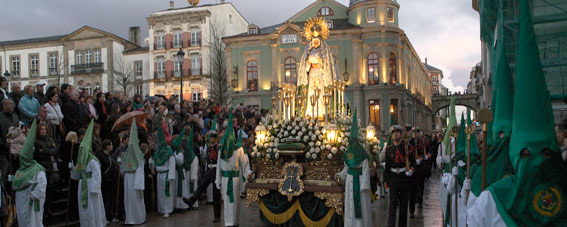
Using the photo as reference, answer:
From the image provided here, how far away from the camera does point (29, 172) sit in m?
8.35

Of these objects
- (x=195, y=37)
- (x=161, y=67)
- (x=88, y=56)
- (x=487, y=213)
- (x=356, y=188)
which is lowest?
(x=356, y=188)

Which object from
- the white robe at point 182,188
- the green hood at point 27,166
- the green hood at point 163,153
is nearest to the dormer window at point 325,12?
the white robe at point 182,188

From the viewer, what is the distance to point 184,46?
45219 millimetres

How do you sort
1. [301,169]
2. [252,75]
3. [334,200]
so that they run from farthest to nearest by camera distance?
[252,75], [301,169], [334,200]

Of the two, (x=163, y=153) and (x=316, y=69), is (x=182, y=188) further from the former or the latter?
(x=316, y=69)

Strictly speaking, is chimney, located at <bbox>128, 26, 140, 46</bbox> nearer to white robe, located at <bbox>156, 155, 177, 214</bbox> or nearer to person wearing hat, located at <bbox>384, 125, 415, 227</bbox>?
white robe, located at <bbox>156, 155, 177, 214</bbox>

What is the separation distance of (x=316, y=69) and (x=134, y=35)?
44.0m

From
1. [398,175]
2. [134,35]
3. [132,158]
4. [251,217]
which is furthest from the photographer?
[134,35]

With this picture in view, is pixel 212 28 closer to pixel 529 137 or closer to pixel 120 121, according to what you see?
pixel 120 121

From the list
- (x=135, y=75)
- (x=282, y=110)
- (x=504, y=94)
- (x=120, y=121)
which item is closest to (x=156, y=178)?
(x=120, y=121)

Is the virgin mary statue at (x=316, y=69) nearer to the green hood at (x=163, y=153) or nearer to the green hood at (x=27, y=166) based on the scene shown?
the green hood at (x=163, y=153)

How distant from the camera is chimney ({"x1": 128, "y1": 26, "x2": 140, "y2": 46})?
5059 cm

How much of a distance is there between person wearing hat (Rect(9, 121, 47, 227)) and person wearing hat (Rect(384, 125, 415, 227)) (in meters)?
6.52

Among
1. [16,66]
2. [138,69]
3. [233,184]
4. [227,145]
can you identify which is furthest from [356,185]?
[16,66]
